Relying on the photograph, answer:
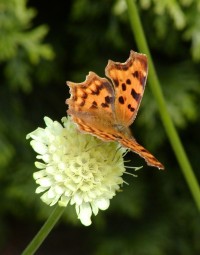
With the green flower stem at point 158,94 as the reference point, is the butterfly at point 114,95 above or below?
below

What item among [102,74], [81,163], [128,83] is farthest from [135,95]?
[102,74]

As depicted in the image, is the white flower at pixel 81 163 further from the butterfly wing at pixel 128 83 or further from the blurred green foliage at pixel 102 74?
the blurred green foliage at pixel 102 74

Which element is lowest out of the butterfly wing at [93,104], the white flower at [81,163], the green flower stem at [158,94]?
the white flower at [81,163]

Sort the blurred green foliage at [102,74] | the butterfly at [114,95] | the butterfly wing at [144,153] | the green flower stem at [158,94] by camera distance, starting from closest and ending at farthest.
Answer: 1. the butterfly wing at [144,153]
2. the butterfly at [114,95]
3. the green flower stem at [158,94]
4. the blurred green foliage at [102,74]

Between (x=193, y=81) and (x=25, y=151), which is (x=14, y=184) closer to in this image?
(x=25, y=151)

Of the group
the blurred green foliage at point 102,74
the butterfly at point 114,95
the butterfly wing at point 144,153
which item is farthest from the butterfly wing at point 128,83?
the blurred green foliage at point 102,74

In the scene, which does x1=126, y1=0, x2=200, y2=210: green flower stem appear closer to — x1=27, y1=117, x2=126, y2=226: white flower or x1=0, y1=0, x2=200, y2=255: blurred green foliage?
x1=27, y1=117, x2=126, y2=226: white flower

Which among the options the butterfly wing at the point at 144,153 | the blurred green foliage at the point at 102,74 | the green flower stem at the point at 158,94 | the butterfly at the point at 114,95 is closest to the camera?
the butterfly wing at the point at 144,153
